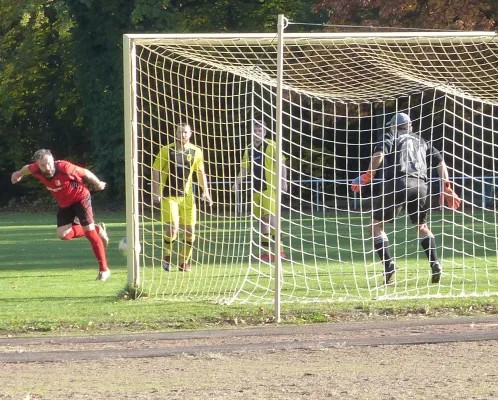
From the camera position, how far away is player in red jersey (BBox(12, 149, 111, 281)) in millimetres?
12086

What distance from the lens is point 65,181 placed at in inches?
484

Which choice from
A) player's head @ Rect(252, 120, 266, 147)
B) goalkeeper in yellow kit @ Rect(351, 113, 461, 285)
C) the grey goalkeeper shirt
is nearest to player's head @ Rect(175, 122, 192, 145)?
player's head @ Rect(252, 120, 266, 147)

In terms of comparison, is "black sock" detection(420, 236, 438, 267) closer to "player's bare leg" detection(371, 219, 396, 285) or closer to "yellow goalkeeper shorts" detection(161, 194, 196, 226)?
"player's bare leg" detection(371, 219, 396, 285)

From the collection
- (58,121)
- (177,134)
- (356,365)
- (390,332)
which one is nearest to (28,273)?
(177,134)

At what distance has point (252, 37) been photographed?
9.88 metres

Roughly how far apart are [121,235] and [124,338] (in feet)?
40.3

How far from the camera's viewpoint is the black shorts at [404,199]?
1138 centimetres

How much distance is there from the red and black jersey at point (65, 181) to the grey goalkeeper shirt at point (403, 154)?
345 cm

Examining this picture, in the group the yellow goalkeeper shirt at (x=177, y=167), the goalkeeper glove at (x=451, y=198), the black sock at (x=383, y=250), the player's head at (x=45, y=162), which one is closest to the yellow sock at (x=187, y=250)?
the yellow goalkeeper shirt at (x=177, y=167)

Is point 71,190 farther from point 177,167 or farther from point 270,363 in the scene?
point 270,363

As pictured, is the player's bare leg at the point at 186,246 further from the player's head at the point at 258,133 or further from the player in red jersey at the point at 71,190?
the player's head at the point at 258,133

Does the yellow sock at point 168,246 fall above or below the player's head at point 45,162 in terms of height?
below

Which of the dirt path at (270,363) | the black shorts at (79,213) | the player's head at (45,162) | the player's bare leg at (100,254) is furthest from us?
the black shorts at (79,213)

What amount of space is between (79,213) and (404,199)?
12.4ft
